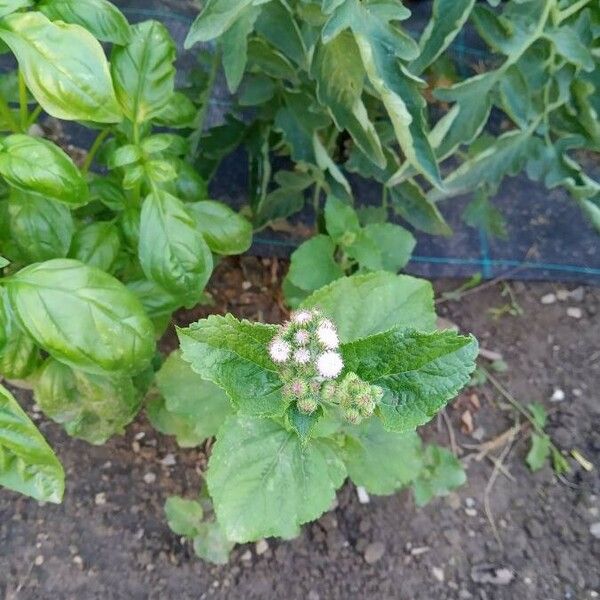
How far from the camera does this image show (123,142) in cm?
118

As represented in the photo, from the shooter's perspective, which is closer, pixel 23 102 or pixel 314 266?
pixel 23 102

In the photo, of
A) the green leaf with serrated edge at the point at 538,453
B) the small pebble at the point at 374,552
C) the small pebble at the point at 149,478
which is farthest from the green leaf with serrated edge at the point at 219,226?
the green leaf with serrated edge at the point at 538,453

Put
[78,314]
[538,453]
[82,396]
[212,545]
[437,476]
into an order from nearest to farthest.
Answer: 1. [78,314]
2. [82,396]
3. [212,545]
4. [437,476]
5. [538,453]

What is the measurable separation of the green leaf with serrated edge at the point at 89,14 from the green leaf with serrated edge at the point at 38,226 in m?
0.23

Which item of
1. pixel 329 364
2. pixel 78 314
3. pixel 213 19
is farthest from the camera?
pixel 213 19

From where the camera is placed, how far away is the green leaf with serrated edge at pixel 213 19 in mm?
1048

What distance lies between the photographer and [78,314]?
0.95m

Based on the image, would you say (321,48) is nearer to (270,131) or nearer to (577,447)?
(270,131)

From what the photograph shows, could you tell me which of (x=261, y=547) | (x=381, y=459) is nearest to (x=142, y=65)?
(x=381, y=459)

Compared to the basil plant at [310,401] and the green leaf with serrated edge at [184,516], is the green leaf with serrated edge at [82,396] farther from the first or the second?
the green leaf with serrated edge at [184,516]

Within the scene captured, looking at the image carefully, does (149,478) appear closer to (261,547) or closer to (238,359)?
(261,547)

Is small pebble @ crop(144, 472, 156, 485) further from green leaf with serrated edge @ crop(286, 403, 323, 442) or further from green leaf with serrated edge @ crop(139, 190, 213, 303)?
green leaf with serrated edge @ crop(286, 403, 323, 442)

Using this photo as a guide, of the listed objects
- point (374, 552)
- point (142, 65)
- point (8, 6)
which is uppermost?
point (8, 6)

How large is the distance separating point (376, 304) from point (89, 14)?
0.52 m
